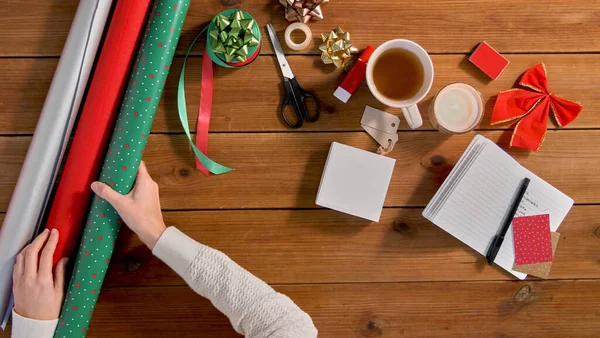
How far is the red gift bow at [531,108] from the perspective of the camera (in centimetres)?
84

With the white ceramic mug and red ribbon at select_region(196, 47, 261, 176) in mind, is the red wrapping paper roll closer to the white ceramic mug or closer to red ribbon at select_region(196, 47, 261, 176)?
red ribbon at select_region(196, 47, 261, 176)

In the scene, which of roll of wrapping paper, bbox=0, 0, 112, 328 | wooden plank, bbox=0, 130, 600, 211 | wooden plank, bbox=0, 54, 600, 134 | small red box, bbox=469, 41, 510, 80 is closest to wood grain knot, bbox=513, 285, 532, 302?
wooden plank, bbox=0, 130, 600, 211

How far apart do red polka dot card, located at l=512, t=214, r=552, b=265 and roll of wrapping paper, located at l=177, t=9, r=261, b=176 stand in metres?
0.57

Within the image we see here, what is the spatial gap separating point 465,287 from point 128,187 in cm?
67

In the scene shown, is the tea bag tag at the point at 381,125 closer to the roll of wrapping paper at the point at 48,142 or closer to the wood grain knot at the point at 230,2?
the wood grain knot at the point at 230,2

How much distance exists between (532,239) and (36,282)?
35.5 inches

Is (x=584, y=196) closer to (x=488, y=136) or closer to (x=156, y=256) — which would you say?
(x=488, y=136)

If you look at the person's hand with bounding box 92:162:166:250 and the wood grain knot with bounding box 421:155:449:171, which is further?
the wood grain knot with bounding box 421:155:449:171

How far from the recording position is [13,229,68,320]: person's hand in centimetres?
73

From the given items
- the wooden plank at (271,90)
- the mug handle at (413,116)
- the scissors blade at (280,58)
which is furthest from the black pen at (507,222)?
the scissors blade at (280,58)

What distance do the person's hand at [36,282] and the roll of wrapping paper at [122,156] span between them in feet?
0.10

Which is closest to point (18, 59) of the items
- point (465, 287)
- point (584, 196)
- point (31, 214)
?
point (31, 214)

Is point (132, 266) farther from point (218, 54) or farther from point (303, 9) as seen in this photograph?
point (303, 9)

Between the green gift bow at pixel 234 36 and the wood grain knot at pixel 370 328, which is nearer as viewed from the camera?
the green gift bow at pixel 234 36
